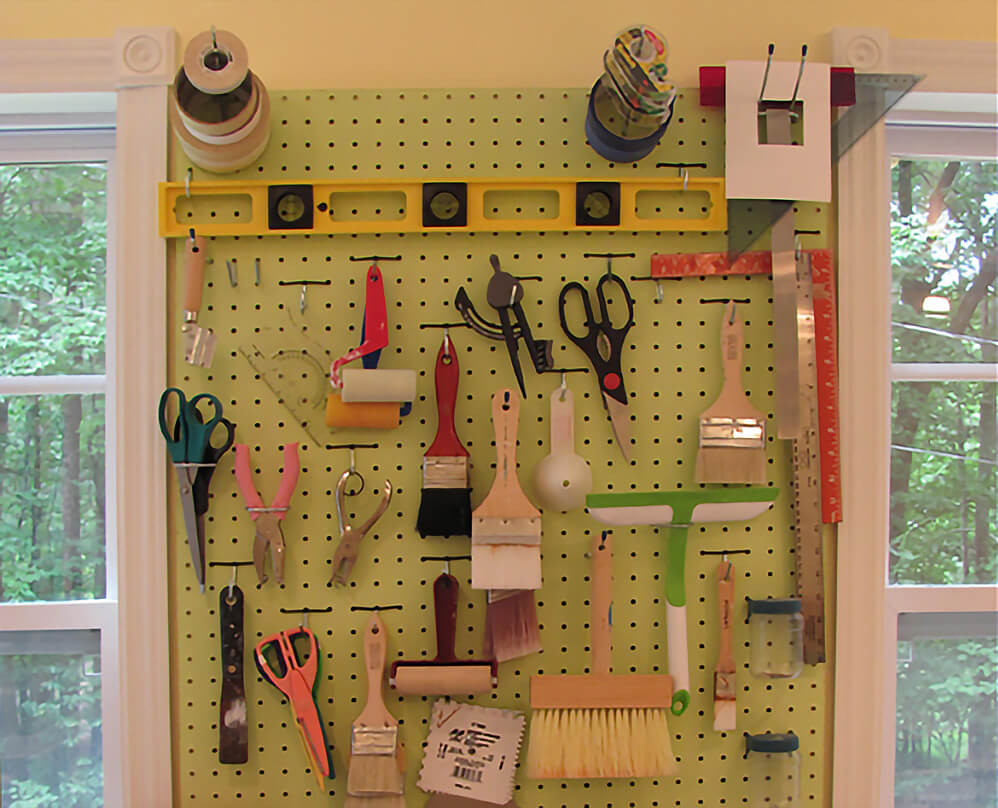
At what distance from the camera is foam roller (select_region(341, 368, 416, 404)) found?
117 centimetres

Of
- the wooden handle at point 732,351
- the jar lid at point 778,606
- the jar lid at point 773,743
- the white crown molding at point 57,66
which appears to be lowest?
the jar lid at point 773,743

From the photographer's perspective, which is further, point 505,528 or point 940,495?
point 940,495

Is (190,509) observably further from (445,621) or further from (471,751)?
(471,751)

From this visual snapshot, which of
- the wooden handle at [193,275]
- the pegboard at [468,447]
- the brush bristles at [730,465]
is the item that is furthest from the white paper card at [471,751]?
the wooden handle at [193,275]

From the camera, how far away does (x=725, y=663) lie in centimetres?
123

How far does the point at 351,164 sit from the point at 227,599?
70cm

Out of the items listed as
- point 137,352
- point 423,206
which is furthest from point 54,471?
point 423,206

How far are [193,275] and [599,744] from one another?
94cm

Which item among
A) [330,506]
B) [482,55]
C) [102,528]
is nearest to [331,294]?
[330,506]

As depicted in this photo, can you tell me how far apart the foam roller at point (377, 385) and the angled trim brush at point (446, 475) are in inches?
2.4

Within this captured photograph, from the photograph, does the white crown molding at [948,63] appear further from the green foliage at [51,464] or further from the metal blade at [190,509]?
the green foliage at [51,464]

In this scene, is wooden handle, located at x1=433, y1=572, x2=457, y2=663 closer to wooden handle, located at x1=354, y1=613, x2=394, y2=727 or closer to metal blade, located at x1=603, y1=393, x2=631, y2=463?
wooden handle, located at x1=354, y1=613, x2=394, y2=727

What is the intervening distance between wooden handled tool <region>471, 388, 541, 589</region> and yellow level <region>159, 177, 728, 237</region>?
29 centimetres

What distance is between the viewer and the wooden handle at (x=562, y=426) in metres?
1.22
